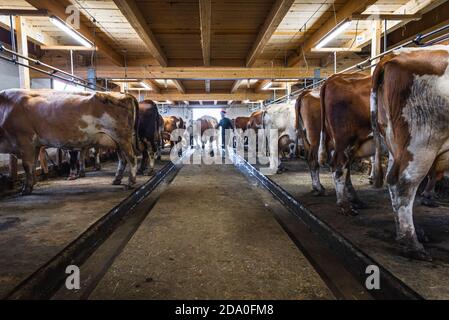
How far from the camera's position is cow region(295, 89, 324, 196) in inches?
203

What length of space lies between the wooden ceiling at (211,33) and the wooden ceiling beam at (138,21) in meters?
0.01

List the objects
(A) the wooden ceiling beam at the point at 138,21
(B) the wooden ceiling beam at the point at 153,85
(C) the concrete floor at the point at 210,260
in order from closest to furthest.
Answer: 1. (C) the concrete floor at the point at 210,260
2. (A) the wooden ceiling beam at the point at 138,21
3. (B) the wooden ceiling beam at the point at 153,85

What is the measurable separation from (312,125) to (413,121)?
2.73 meters

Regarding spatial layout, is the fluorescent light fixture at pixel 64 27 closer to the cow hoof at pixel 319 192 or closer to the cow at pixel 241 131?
the cow hoof at pixel 319 192

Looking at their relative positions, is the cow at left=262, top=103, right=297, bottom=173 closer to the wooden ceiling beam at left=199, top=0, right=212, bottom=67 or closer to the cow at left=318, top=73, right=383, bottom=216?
the wooden ceiling beam at left=199, top=0, right=212, bottom=67

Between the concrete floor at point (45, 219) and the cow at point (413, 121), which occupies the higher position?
the cow at point (413, 121)

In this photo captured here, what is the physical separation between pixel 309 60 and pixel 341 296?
8.50 meters

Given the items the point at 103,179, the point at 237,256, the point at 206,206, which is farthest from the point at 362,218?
the point at 103,179

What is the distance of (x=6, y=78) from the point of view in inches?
354

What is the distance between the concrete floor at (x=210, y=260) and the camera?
2270 millimetres

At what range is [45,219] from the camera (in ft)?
12.3

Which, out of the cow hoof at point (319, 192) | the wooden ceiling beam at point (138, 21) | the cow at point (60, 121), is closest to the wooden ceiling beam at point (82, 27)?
the wooden ceiling beam at point (138, 21)

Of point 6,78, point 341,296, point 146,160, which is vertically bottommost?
point 341,296
